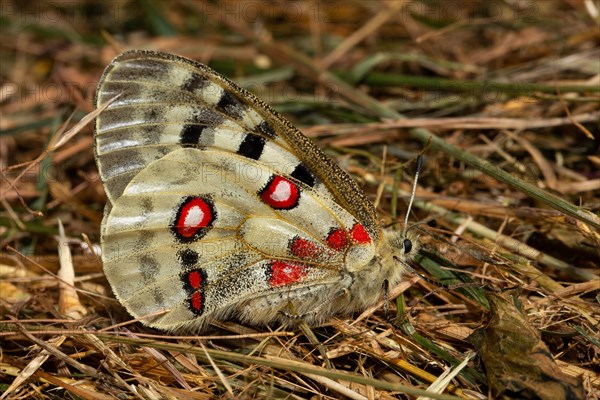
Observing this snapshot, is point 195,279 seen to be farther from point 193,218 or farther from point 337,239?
point 337,239

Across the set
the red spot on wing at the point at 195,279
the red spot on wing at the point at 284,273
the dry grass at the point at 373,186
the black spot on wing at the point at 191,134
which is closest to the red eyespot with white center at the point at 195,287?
the red spot on wing at the point at 195,279

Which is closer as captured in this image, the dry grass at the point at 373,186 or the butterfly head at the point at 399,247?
the dry grass at the point at 373,186

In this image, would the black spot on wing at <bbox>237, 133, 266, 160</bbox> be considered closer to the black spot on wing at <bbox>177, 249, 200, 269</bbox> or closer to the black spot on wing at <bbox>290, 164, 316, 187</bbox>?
the black spot on wing at <bbox>290, 164, 316, 187</bbox>

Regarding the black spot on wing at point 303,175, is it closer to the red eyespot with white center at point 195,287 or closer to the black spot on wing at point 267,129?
the black spot on wing at point 267,129

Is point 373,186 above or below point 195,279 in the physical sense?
above

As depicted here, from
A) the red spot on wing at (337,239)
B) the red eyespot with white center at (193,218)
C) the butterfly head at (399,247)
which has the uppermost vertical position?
the red eyespot with white center at (193,218)

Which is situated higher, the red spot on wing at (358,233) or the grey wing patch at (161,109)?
the grey wing patch at (161,109)

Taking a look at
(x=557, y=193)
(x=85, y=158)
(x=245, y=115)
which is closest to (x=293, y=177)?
(x=245, y=115)

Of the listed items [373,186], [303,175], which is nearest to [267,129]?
[303,175]
